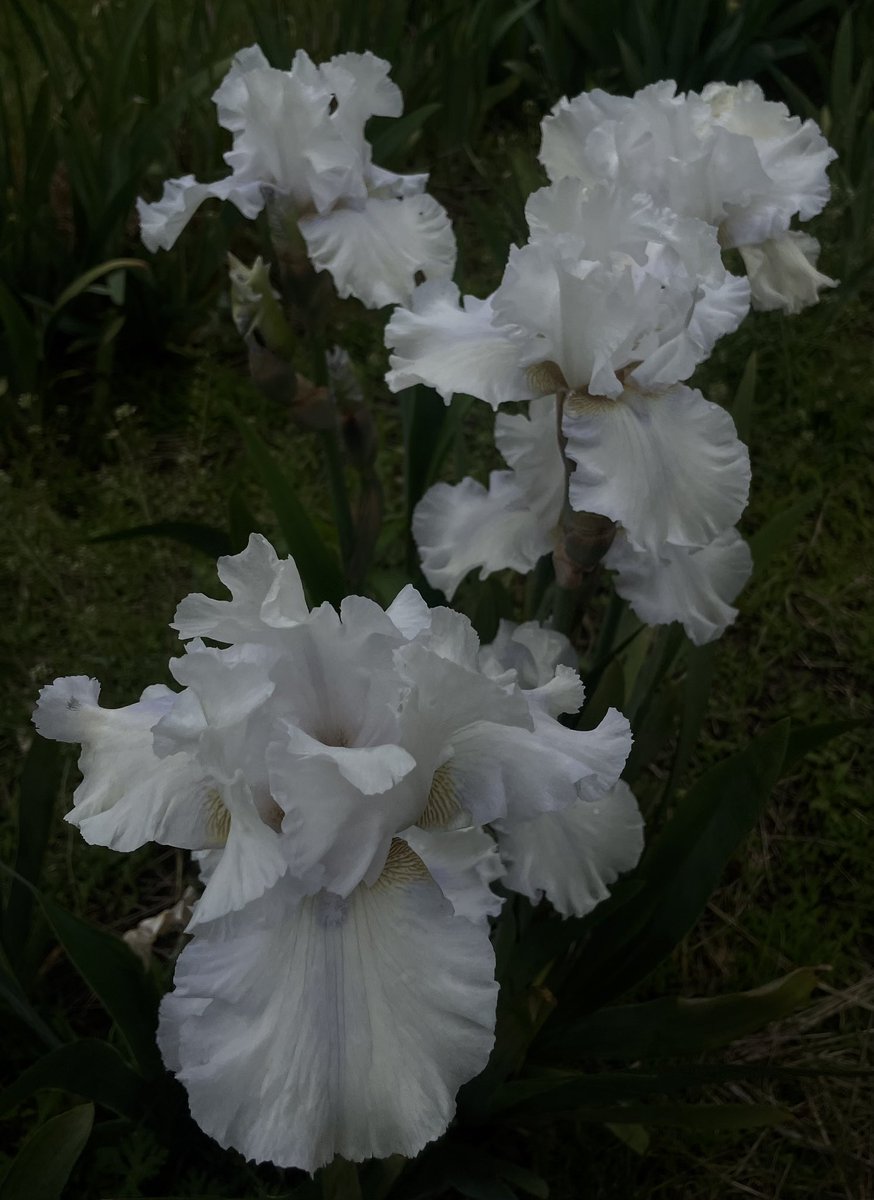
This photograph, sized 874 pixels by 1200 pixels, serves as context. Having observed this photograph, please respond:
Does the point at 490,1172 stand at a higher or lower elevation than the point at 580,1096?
lower

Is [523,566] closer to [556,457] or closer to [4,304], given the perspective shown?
[556,457]

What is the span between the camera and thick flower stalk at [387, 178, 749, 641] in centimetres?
105

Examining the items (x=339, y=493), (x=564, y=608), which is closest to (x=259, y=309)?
(x=339, y=493)

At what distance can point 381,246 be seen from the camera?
1558mm

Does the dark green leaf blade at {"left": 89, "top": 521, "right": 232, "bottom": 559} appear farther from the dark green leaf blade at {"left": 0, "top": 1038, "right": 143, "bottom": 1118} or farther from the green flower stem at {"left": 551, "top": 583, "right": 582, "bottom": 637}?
the dark green leaf blade at {"left": 0, "top": 1038, "right": 143, "bottom": 1118}

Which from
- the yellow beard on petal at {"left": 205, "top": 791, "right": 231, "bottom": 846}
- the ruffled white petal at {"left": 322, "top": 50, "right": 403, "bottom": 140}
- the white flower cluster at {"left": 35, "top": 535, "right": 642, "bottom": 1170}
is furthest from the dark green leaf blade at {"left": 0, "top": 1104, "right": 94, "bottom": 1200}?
the ruffled white petal at {"left": 322, "top": 50, "right": 403, "bottom": 140}

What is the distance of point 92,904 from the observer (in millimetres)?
1881

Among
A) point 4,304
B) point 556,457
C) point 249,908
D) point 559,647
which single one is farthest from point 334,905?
point 4,304

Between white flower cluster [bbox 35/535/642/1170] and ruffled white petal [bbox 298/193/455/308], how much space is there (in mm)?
794

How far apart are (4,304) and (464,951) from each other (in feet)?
7.29

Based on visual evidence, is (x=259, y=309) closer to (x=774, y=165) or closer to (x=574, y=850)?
(x=774, y=165)

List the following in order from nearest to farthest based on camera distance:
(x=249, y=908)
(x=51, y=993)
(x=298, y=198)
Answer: (x=249, y=908)
(x=298, y=198)
(x=51, y=993)

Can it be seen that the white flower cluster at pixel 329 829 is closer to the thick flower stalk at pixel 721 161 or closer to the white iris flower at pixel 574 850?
the white iris flower at pixel 574 850

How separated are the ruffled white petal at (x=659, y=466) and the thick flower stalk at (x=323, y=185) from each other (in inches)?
22.1
